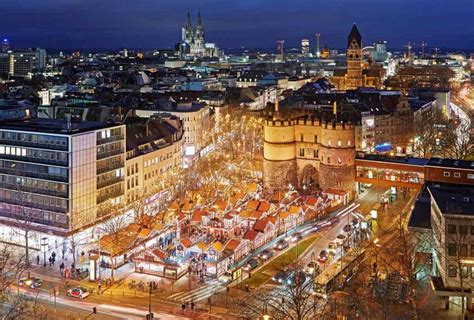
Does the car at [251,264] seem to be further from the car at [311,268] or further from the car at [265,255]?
the car at [311,268]

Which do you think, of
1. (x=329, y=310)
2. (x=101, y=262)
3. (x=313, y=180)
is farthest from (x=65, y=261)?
(x=313, y=180)

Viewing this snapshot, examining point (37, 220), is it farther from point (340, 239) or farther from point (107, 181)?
point (340, 239)

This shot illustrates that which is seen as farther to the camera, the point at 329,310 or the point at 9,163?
the point at 9,163

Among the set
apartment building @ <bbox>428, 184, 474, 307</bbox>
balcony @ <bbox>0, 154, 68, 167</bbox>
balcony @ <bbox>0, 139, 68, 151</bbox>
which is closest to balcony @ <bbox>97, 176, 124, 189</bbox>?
balcony @ <bbox>0, 154, 68, 167</bbox>

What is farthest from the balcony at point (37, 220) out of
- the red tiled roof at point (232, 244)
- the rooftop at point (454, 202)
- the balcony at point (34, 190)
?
the rooftop at point (454, 202)

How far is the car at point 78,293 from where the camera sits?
3472 centimetres

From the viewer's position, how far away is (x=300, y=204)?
168 ft

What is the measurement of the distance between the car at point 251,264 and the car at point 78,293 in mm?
10494

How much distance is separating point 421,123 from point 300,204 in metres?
40.0

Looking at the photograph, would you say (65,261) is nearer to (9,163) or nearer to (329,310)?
(9,163)

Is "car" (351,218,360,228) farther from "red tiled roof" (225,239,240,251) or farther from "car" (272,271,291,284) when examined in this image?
"car" (272,271,291,284)

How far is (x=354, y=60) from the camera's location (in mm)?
120812

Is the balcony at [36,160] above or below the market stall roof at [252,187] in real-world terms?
above

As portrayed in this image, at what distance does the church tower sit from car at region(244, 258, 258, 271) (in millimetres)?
87201
